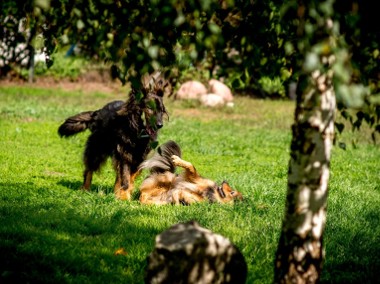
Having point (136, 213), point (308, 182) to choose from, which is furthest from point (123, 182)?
point (308, 182)

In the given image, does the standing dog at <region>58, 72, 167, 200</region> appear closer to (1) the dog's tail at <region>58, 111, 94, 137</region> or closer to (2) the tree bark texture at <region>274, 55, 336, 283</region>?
(1) the dog's tail at <region>58, 111, 94, 137</region>

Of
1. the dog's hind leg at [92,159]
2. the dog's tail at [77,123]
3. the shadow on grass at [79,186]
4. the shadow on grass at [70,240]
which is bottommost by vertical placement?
the shadow on grass at [70,240]

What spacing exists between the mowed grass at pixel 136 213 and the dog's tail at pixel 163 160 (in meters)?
0.53

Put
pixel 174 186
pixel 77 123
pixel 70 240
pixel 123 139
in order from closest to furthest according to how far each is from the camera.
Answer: pixel 70 240 → pixel 174 186 → pixel 123 139 → pixel 77 123

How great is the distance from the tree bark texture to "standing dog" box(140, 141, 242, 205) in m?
3.64

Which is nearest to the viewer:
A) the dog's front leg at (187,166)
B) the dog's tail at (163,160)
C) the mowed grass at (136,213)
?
the mowed grass at (136,213)

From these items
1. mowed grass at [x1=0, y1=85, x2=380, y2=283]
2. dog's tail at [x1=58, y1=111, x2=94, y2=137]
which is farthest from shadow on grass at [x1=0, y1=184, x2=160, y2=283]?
dog's tail at [x1=58, y1=111, x2=94, y2=137]

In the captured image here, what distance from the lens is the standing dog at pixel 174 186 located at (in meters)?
7.66

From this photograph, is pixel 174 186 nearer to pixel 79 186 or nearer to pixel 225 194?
pixel 225 194

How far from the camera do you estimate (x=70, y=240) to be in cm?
548

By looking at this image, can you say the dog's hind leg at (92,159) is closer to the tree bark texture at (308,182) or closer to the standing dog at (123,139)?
the standing dog at (123,139)

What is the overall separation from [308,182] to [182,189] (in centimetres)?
404

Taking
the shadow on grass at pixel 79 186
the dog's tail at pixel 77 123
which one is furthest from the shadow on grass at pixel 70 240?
the dog's tail at pixel 77 123

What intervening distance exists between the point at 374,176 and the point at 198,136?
5270 mm
